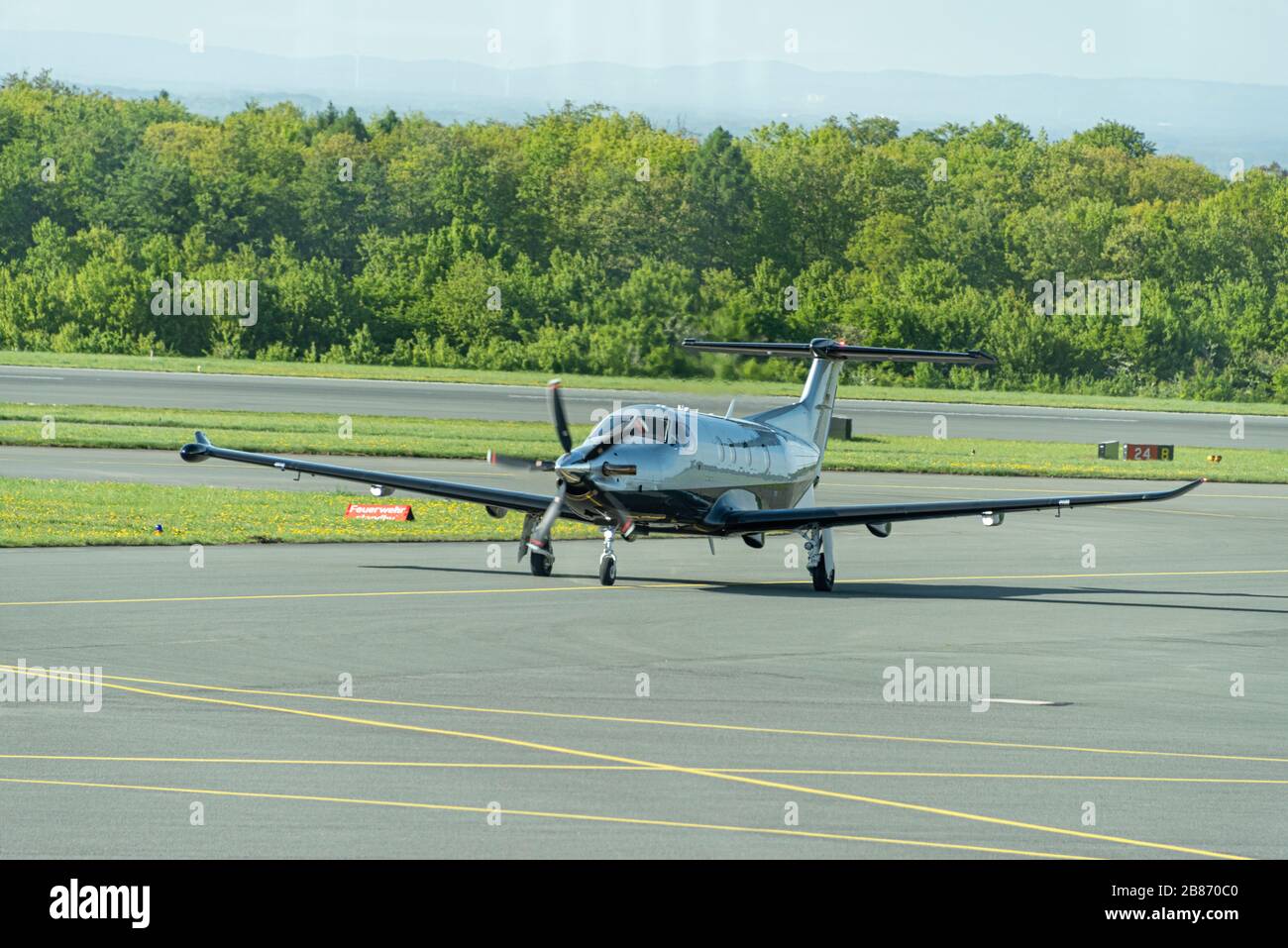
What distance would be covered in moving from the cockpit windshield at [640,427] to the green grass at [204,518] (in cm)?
589

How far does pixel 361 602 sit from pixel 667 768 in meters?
11.7

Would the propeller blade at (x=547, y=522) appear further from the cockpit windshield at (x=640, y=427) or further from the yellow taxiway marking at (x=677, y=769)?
the yellow taxiway marking at (x=677, y=769)

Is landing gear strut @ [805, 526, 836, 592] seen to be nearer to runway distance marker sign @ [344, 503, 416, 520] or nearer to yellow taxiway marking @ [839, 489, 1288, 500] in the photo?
runway distance marker sign @ [344, 503, 416, 520]

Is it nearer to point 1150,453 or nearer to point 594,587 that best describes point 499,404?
point 1150,453

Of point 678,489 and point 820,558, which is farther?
point 820,558

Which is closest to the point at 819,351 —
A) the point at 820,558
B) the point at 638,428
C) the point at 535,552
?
the point at 820,558

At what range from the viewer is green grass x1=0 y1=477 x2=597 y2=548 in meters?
33.2

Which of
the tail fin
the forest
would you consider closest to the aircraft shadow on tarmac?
the tail fin

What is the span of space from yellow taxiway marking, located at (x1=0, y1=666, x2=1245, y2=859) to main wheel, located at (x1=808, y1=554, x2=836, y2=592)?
13543mm

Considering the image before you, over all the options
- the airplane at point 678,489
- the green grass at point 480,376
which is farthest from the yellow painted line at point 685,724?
the green grass at point 480,376

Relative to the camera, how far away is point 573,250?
105500 mm

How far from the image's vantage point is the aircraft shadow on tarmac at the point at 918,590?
92.5ft

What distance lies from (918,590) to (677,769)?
15364mm
